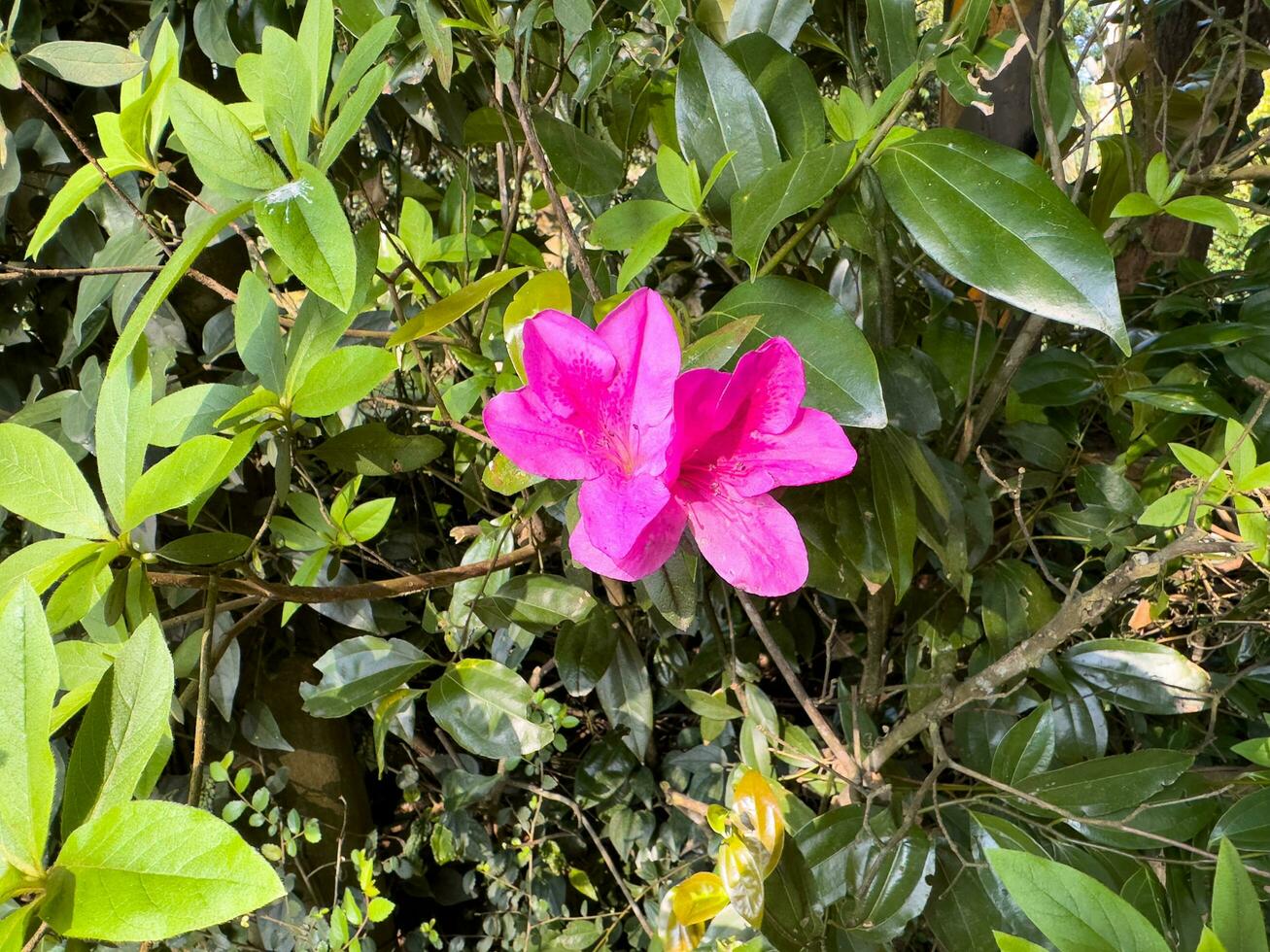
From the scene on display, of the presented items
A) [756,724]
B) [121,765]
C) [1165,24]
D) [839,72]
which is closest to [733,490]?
[121,765]

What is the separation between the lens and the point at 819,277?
75cm

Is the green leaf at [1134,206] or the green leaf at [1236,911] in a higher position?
the green leaf at [1134,206]

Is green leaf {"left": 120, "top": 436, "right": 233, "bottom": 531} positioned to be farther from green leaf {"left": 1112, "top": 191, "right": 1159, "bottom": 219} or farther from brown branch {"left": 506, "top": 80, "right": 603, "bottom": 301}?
green leaf {"left": 1112, "top": 191, "right": 1159, "bottom": 219}

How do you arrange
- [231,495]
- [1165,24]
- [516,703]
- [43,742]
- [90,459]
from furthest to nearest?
1. [1165,24]
2. [231,495]
3. [90,459]
4. [516,703]
5. [43,742]

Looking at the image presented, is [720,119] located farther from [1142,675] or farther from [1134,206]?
[1142,675]

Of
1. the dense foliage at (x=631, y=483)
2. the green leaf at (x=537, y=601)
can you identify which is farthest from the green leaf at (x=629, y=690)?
the green leaf at (x=537, y=601)

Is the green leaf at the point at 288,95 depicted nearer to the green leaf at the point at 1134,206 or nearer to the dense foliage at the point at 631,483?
the dense foliage at the point at 631,483

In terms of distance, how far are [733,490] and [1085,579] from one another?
83cm

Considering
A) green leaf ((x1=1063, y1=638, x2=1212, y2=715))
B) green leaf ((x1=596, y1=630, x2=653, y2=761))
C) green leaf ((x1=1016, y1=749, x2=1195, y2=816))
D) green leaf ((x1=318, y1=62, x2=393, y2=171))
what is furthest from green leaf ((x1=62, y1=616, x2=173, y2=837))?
green leaf ((x1=1063, y1=638, x2=1212, y2=715))

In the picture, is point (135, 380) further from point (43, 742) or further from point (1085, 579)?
point (1085, 579)

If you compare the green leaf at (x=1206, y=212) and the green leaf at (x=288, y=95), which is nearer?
the green leaf at (x=288, y=95)

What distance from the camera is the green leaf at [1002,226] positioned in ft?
1.21

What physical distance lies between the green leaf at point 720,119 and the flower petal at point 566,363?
20 cm

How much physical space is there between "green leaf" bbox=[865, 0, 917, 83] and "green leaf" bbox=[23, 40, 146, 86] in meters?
0.60
